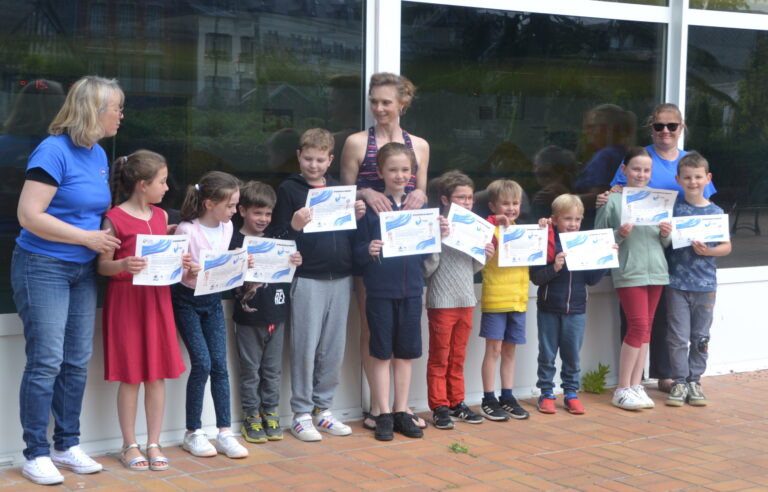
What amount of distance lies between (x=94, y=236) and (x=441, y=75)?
2703 millimetres

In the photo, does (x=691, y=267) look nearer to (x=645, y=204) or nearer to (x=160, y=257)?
(x=645, y=204)

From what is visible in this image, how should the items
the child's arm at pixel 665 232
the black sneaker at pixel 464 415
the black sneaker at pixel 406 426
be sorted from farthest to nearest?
the child's arm at pixel 665 232, the black sneaker at pixel 464 415, the black sneaker at pixel 406 426

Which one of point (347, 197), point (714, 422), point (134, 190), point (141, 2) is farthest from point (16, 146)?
point (714, 422)

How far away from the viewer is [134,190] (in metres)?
4.98

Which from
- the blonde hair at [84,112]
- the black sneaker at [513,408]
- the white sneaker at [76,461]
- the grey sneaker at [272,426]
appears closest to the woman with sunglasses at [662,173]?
the black sneaker at [513,408]

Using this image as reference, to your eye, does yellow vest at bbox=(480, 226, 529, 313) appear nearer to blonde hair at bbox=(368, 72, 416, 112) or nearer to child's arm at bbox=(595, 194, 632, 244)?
child's arm at bbox=(595, 194, 632, 244)

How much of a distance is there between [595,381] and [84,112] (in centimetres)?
396

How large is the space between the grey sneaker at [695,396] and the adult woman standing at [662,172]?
0.66ft

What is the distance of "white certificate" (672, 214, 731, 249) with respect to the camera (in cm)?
642

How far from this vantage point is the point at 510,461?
5.27 meters

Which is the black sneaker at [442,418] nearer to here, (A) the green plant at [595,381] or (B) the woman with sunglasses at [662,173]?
(A) the green plant at [595,381]

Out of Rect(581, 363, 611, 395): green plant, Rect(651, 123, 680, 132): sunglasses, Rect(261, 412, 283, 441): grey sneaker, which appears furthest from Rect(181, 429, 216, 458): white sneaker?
Rect(651, 123, 680, 132): sunglasses

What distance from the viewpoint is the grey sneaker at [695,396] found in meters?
6.57

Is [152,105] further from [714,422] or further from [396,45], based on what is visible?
[714,422]
